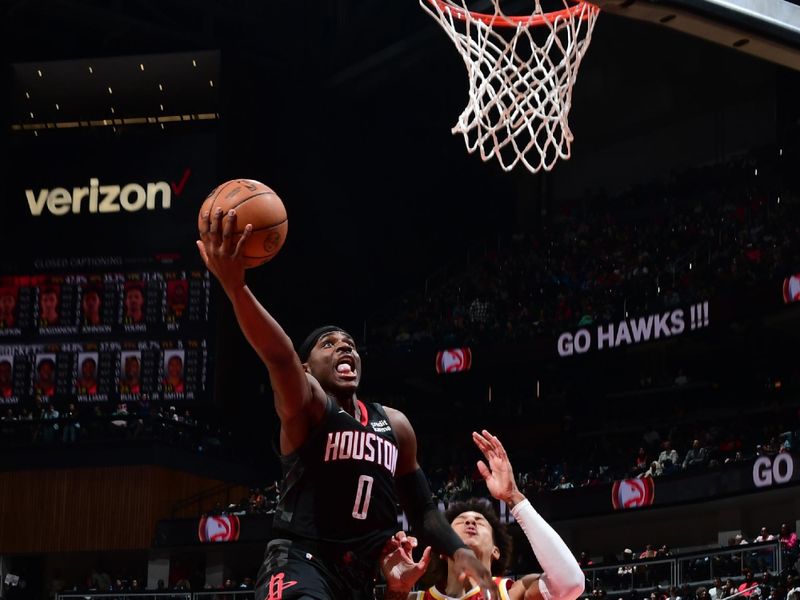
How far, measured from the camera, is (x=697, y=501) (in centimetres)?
1706

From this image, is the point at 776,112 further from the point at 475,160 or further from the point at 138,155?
the point at 138,155

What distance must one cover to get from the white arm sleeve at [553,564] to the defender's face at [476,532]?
0.34m

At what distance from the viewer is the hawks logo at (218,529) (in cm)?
2023

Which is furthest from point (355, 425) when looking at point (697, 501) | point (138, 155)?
point (138, 155)

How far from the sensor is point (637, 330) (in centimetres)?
1883

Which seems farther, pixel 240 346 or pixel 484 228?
pixel 484 228

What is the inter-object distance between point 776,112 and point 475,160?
5812 millimetres

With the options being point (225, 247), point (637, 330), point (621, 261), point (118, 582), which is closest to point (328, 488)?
point (225, 247)

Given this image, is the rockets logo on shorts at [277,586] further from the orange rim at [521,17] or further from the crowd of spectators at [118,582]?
the crowd of spectators at [118,582]

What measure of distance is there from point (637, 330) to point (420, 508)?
14774mm

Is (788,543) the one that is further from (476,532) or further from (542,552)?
(542,552)

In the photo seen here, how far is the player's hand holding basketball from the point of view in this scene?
12.3 feet

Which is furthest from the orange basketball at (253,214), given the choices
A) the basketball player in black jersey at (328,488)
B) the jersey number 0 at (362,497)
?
the jersey number 0 at (362,497)

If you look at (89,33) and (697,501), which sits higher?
(89,33)
